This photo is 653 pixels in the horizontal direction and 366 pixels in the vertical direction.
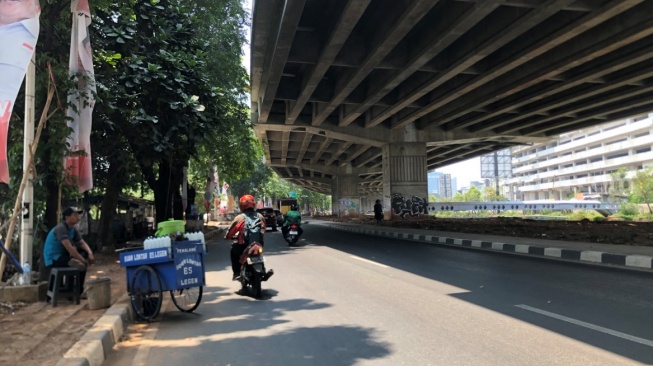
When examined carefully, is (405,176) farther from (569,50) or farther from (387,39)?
(387,39)

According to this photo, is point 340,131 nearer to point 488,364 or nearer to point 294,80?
point 294,80

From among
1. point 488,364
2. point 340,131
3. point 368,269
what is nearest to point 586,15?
point 368,269

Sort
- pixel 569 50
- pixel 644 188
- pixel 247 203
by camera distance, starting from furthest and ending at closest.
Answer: pixel 644 188 → pixel 569 50 → pixel 247 203

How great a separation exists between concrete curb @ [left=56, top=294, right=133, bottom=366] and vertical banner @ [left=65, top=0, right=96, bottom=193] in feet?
8.48

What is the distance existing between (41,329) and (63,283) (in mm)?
1363

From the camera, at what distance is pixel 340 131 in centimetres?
2788

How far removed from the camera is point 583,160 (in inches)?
3750

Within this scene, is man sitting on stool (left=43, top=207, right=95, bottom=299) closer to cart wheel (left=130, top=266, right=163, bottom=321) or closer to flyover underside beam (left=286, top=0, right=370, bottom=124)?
cart wheel (left=130, top=266, right=163, bottom=321)

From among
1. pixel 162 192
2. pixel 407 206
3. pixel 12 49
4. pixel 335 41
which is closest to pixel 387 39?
pixel 335 41

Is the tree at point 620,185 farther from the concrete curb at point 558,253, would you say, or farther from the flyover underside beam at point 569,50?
the concrete curb at point 558,253

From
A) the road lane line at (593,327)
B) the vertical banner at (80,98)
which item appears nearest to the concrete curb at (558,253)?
the road lane line at (593,327)

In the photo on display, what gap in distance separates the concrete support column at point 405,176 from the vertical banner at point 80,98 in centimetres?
2254

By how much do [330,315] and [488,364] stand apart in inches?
94.5

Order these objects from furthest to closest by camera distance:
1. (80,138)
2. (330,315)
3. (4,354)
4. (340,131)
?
(340,131) < (80,138) < (330,315) < (4,354)
